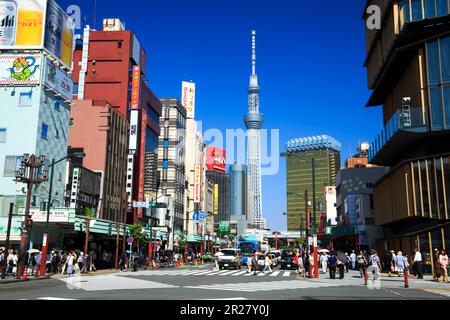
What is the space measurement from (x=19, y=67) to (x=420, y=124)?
37.8 meters

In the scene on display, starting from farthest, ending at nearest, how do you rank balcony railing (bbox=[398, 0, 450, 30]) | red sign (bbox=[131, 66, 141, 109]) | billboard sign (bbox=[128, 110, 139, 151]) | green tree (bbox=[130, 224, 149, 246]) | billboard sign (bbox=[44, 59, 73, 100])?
red sign (bbox=[131, 66, 141, 109]) < billboard sign (bbox=[128, 110, 139, 151]) < green tree (bbox=[130, 224, 149, 246]) < billboard sign (bbox=[44, 59, 73, 100]) < balcony railing (bbox=[398, 0, 450, 30])

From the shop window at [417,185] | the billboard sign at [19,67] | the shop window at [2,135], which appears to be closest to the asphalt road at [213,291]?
the shop window at [417,185]

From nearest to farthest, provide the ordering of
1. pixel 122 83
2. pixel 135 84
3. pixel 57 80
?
1. pixel 57 80
2. pixel 122 83
3. pixel 135 84

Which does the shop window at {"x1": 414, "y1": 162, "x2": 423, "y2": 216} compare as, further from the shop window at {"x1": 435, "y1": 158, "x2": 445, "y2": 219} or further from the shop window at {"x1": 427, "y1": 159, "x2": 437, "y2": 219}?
the shop window at {"x1": 435, "y1": 158, "x2": 445, "y2": 219}

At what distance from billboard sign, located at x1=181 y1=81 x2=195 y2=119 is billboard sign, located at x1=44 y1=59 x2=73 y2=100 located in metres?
70.4

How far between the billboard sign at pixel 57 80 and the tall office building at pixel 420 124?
33.3m

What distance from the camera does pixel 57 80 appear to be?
46688 millimetres

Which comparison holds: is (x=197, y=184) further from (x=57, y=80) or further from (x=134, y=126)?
(x=57, y=80)

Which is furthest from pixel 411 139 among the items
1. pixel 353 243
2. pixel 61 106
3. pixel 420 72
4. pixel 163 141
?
pixel 163 141

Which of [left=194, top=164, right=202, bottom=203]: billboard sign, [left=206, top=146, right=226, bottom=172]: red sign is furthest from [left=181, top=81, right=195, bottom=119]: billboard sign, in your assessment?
[left=206, top=146, right=226, bottom=172]: red sign

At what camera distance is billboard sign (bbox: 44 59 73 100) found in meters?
44.8

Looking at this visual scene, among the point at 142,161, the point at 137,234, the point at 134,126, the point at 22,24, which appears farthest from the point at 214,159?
the point at 22,24

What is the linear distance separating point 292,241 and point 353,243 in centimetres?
10231

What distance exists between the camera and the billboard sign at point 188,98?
4724 inches
